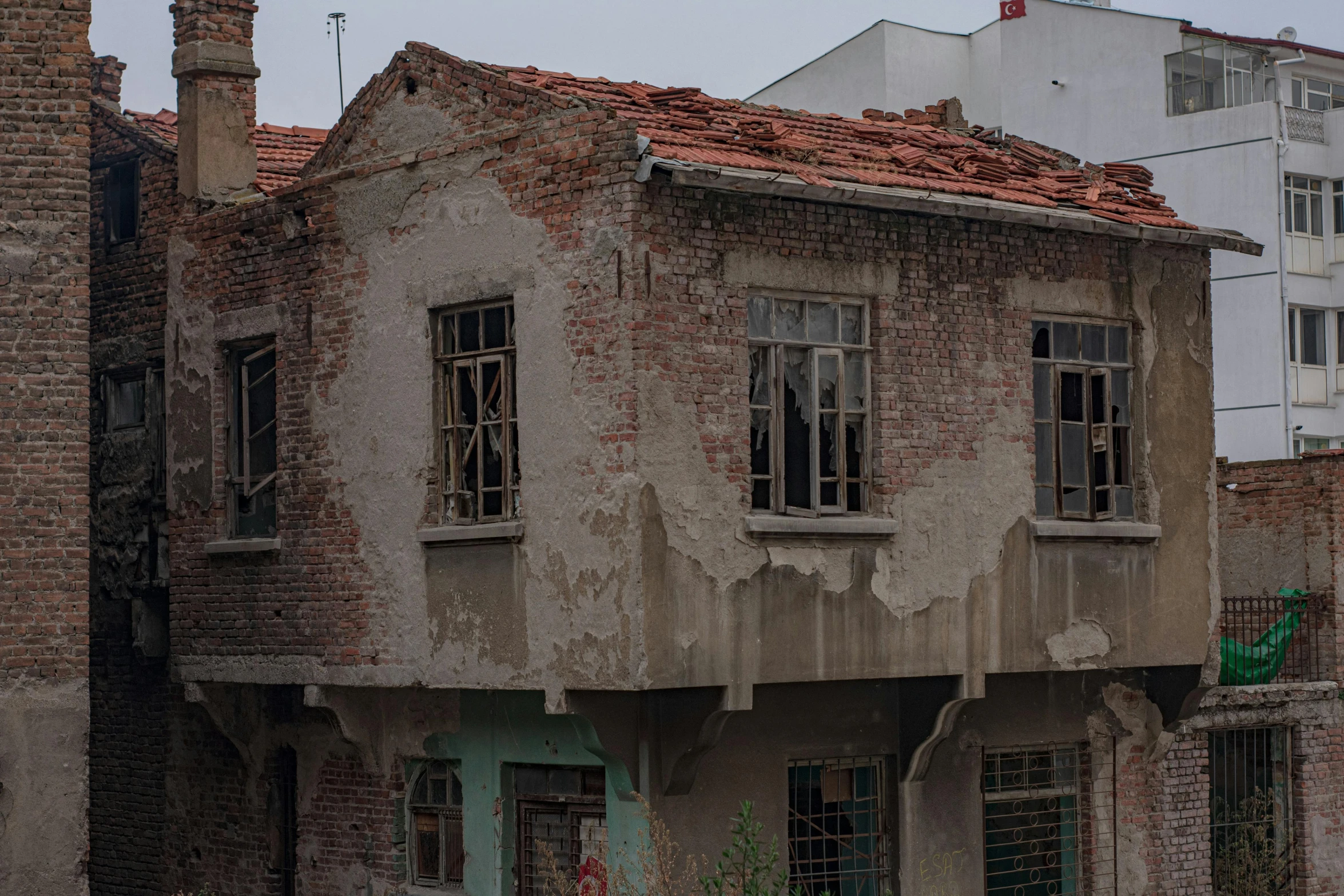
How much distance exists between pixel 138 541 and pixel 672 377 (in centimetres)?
690

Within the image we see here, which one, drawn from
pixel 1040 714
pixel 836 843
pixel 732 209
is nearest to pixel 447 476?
pixel 732 209

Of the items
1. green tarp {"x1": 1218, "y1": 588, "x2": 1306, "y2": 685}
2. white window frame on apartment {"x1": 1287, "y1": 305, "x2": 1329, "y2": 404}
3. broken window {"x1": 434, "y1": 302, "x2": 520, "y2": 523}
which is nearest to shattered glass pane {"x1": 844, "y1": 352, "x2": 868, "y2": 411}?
broken window {"x1": 434, "y1": 302, "x2": 520, "y2": 523}

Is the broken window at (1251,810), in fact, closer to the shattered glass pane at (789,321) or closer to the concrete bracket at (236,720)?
the shattered glass pane at (789,321)

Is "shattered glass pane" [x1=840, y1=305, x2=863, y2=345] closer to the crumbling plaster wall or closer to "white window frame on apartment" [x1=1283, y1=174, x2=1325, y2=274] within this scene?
the crumbling plaster wall

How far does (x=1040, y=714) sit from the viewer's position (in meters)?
15.2

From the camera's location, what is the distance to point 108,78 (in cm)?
1959

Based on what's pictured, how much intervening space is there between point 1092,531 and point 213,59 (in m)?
8.59

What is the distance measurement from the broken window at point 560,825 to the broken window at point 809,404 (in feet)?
8.05

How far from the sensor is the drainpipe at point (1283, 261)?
3347cm

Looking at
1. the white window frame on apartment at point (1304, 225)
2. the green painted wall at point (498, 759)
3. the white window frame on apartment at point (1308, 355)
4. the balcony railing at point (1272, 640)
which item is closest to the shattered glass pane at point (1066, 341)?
the balcony railing at point (1272, 640)

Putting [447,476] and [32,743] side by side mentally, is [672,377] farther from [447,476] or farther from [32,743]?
[32,743]

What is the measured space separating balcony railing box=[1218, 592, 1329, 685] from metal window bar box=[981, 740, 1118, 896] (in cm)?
281

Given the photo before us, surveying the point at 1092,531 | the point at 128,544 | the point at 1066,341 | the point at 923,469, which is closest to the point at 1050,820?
the point at 1092,531

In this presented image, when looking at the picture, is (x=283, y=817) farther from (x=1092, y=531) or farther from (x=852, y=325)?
(x=1092, y=531)
